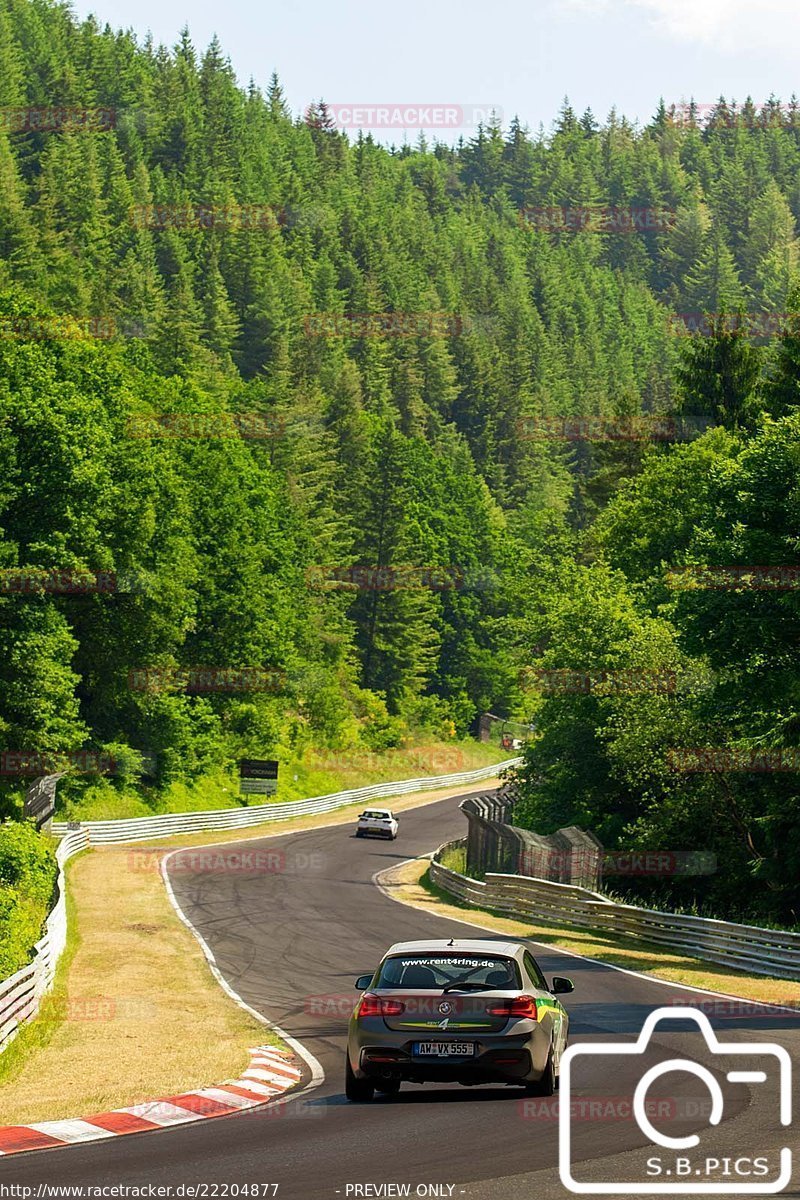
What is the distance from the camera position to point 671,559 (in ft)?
227

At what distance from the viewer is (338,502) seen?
126938 mm

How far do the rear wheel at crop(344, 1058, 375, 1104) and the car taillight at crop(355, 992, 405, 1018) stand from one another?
0.60 metres

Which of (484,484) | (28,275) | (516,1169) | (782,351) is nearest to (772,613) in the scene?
(516,1169)

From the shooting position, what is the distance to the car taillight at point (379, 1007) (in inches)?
558

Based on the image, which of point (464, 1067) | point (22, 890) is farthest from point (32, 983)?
point (22, 890)

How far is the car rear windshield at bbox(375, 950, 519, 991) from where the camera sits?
14609mm

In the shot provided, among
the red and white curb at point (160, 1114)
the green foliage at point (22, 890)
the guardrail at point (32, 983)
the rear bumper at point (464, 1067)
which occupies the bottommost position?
the green foliage at point (22, 890)

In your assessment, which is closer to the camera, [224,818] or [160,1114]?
[160,1114]

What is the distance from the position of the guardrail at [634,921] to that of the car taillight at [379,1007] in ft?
57.2

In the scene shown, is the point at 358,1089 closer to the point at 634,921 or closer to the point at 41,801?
the point at 634,921

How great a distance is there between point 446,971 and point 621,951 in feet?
68.2

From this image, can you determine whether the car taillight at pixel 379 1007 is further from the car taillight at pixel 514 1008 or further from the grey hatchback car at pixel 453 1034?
the car taillight at pixel 514 1008

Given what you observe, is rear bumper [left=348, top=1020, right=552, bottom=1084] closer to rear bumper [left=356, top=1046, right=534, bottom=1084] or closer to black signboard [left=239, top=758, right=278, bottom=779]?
rear bumper [left=356, top=1046, right=534, bottom=1084]

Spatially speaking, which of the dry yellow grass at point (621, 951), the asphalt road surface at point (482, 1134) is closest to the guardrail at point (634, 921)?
the dry yellow grass at point (621, 951)
